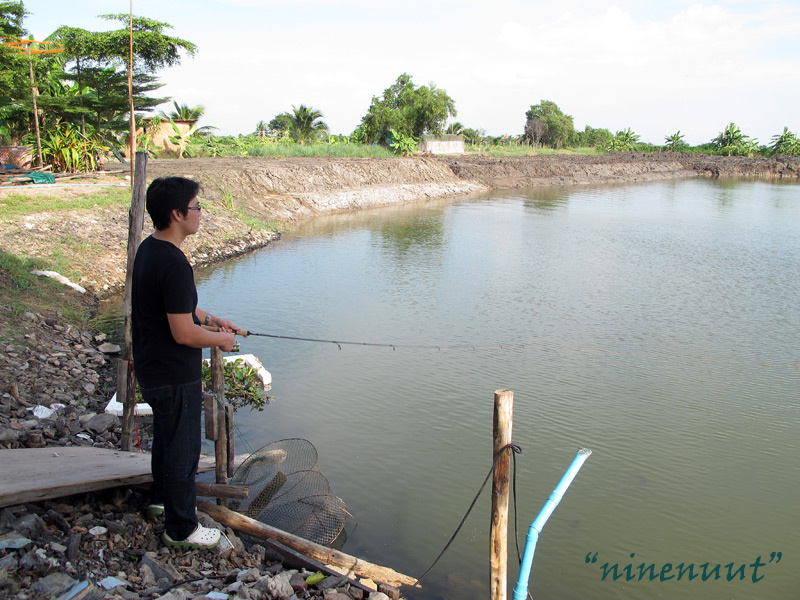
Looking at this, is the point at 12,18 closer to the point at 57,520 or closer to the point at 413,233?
the point at 413,233

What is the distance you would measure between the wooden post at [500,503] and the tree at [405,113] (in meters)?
41.1

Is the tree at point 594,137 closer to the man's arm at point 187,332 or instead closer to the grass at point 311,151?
the grass at point 311,151

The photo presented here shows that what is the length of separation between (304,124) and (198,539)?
1528 inches

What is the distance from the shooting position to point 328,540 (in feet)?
14.2

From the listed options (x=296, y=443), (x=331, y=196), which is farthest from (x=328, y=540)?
(x=331, y=196)

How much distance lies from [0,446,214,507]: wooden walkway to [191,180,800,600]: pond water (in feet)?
5.51

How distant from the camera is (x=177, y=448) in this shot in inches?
131

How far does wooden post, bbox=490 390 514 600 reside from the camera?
3441mm

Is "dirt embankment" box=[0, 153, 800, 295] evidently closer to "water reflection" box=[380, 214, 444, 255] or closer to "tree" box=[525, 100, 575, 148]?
"water reflection" box=[380, 214, 444, 255]

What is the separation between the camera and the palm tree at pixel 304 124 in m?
39.8

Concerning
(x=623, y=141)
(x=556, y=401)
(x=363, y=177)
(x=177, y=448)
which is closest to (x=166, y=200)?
(x=177, y=448)

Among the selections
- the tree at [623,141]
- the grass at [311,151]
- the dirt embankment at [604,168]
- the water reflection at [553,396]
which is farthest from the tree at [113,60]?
the tree at [623,141]

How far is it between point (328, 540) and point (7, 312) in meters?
5.34

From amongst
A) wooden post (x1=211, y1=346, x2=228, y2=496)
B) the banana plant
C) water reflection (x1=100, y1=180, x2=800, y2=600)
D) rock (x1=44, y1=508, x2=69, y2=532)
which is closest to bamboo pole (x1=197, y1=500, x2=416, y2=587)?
wooden post (x1=211, y1=346, x2=228, y2=496)
